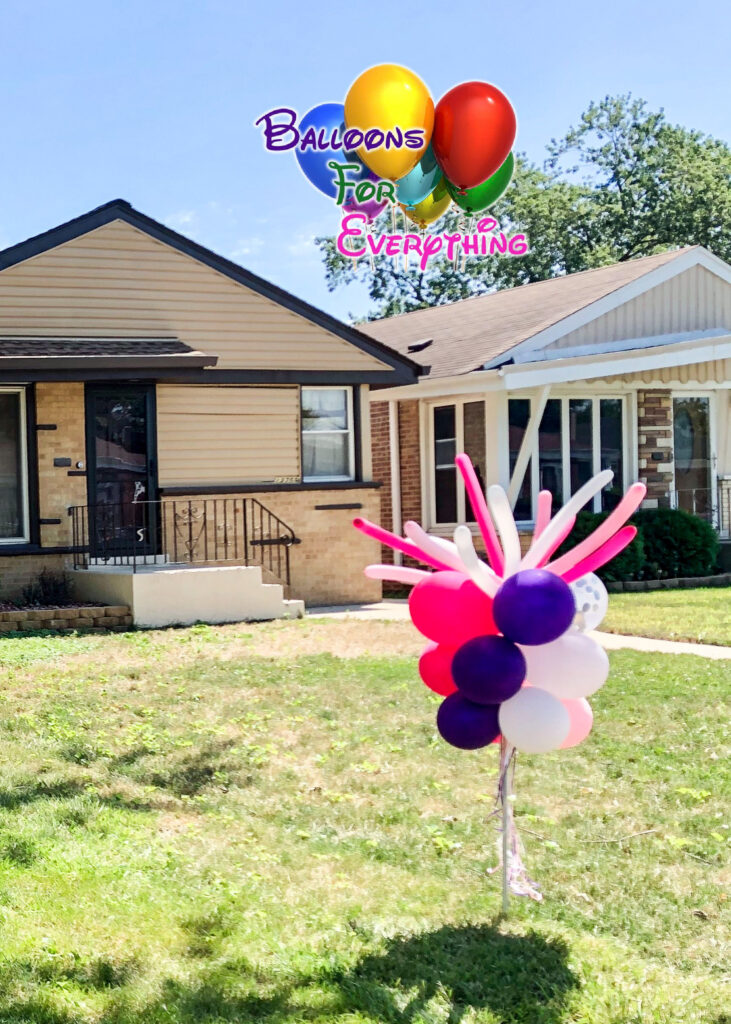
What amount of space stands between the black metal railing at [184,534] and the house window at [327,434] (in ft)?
3.42

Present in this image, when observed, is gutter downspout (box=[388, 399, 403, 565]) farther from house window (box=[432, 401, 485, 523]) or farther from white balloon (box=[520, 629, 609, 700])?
white balloon (box=[520, 629, 609, 700])

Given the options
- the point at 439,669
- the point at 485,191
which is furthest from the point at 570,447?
the point at 439,669

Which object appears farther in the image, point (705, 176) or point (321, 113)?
point (705, 176)

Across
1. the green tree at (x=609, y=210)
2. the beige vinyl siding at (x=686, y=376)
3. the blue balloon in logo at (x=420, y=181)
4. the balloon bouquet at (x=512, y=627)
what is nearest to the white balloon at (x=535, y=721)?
the balloon bouquet at (x=512, y=627)

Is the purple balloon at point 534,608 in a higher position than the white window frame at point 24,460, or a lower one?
lower

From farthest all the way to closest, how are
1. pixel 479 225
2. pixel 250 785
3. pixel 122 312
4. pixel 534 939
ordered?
pixel 122 312 → pixel 479 225 → pixel 250 785 → pixel 534 939

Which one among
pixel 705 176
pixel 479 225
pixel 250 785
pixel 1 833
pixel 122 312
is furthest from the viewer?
pixel 705 176

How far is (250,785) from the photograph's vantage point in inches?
267

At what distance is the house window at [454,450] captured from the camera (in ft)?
57.0

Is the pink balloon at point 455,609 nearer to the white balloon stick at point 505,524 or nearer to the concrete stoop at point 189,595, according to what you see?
the white balloon stick at point 505,524

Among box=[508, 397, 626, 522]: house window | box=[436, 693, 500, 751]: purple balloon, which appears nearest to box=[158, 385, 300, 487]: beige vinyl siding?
box=[508, 397, 626, 522]: house window

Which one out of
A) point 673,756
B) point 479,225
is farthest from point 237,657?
point 479,225

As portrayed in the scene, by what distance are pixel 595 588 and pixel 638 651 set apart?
239 inches

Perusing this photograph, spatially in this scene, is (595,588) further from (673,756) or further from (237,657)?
(237,657)
